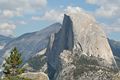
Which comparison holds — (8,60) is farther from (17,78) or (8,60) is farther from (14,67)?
(17,78)

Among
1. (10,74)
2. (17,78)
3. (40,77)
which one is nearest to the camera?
(17,78)

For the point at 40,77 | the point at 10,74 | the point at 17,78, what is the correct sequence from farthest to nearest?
the point at 40,77 → the point at 10,74 → the point at 17,78

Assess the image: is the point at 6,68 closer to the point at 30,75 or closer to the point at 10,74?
the point at 10,74

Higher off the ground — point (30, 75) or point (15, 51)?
point (15, 51)

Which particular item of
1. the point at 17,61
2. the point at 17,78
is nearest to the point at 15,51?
the point at 17,61

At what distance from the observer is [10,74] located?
79.4 meters

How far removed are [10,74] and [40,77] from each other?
17.3 metres

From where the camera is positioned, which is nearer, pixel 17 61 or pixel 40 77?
pixel 17 61

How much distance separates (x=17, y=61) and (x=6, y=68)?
9.85 feet

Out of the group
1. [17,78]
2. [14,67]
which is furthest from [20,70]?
[17,78]

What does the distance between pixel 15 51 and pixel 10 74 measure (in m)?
5.59

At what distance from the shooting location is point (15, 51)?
8219 centimetres

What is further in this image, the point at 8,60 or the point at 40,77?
the point at 40,77

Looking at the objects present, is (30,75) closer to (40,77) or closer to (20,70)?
(40,77)
